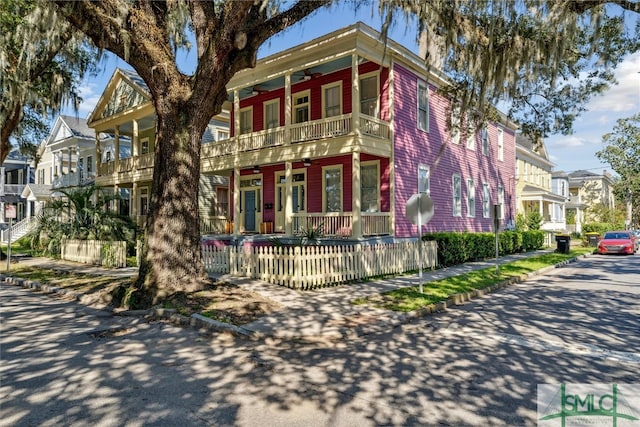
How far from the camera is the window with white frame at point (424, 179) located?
700 inches

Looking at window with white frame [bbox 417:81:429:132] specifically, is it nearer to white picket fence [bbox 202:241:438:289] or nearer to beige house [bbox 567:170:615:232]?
white picket fence [bbox 202:241:438:289]

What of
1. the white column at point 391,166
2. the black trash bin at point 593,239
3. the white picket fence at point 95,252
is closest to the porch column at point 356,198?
the white column at point 391,166

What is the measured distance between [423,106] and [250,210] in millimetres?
9880

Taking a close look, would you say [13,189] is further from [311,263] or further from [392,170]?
[311,263]

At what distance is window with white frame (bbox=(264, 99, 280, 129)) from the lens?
64.1 ft

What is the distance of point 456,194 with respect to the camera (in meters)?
20.7

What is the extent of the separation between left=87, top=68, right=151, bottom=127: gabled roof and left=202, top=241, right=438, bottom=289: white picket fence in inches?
597

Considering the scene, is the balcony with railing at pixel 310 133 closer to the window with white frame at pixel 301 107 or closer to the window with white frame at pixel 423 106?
the window with white frame at pixel 301 107

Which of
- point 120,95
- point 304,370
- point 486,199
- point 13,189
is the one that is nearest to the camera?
point 304,370

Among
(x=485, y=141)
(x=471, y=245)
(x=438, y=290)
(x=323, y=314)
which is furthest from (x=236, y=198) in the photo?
(x=485, y=141)

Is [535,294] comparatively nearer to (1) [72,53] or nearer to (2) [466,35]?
(2) [466,35]

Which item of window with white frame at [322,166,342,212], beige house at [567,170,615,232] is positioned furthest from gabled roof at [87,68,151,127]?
beige house at [567,170,615,232]

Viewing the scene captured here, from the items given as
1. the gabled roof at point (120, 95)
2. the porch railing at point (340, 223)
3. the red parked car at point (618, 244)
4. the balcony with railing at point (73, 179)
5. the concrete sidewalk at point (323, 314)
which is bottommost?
the concrete sidewalk at point (323, 314)

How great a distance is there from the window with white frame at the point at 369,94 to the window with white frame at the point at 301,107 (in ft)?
8.85
